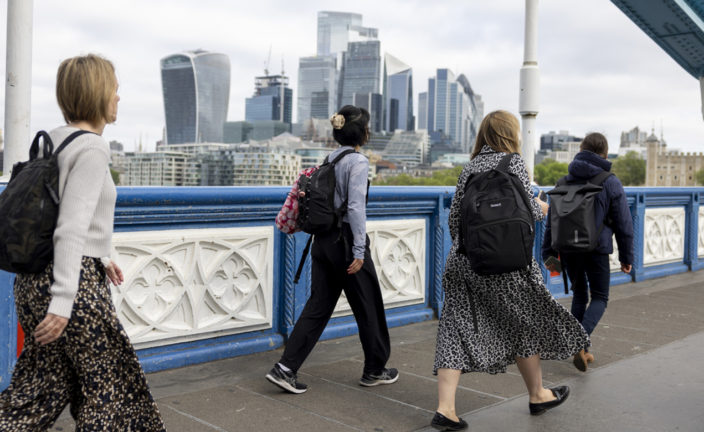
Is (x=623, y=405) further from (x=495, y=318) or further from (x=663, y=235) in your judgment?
(x=663, y=235)

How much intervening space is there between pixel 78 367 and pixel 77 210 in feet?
1.68

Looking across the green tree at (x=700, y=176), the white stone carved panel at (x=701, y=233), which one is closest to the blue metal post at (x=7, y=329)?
the white stone carved panel at (x=701, y=233)

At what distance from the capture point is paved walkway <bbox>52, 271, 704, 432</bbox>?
359 centimetres

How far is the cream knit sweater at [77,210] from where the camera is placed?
2.22m

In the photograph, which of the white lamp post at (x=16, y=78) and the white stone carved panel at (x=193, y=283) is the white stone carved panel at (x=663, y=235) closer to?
the white stone carved panel at (x=193, y=283)

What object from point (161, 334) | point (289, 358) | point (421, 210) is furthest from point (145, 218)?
point (421, 210)

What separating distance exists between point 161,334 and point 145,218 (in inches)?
27.2

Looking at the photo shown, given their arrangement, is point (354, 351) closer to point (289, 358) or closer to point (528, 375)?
point (289, 358)

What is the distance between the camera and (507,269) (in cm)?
334

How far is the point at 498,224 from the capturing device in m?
3.31

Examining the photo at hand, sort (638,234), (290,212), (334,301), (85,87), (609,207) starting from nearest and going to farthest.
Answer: (85,87) → (290,212) → (334,301) → (609,207) → (638,234)

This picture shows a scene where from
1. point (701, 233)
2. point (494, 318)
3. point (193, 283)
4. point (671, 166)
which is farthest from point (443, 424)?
point (671, 166)

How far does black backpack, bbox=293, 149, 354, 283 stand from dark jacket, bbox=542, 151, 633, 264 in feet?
5.51

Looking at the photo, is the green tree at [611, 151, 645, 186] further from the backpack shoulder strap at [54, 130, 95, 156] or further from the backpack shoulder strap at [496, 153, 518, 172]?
the backpack shoulder strap at [54, 130, 95, 156]
